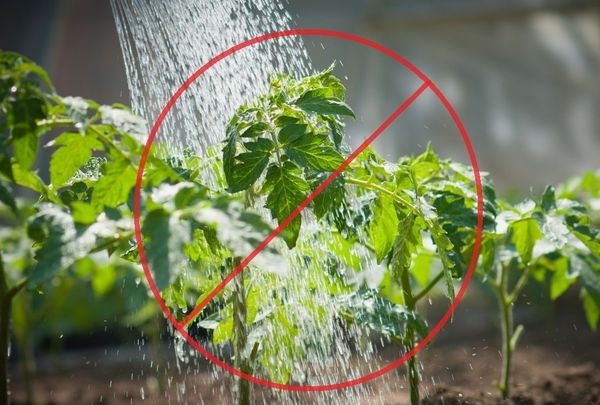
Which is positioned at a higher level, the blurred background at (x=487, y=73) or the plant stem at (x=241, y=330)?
the blurred background at (x=487, y=73)

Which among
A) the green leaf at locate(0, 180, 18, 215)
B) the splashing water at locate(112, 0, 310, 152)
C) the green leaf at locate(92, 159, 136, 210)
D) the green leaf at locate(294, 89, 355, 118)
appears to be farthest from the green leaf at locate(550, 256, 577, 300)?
the green leaf at locate(0, 180, 18, 215)

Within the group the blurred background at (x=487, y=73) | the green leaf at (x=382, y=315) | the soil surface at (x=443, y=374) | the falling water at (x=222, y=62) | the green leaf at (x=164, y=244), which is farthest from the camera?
the blurred background at (x=487, y=73)

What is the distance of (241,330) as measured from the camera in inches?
46.4

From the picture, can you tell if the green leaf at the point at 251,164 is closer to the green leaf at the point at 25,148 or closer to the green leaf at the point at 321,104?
the green leaf at the point at 321,104

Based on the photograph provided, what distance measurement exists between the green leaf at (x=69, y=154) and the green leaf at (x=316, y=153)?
0.26 m

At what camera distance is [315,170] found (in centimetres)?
105

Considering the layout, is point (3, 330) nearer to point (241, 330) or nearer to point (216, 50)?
point (241, 330)

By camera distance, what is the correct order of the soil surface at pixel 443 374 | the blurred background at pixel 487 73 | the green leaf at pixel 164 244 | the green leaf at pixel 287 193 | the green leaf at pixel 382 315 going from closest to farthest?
the green leaf at pixel 164 244 < the green leaf at pixel 287 193 < the green leaf at pixel 382 315 < the soil surface at pixel 443 374 < the blurred background at pixel 487 73

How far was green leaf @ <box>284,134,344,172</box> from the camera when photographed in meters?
1.03

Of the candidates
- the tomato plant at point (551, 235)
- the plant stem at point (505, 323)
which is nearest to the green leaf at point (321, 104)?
the tomato plant at point (551, 235)

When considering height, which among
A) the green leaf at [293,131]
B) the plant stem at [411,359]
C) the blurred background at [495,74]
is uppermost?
the blurred background at [495,74]

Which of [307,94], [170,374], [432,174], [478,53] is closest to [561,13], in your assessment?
[478,53]

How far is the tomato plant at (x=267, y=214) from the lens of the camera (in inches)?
35.7

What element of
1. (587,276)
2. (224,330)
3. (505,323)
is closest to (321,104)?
(224,330)
